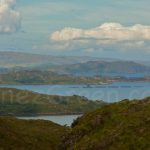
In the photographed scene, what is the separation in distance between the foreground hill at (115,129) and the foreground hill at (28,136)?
6154mm

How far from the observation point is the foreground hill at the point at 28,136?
2611 inches

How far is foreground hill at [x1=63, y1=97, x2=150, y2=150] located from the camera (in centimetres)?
4921

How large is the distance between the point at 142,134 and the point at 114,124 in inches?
326

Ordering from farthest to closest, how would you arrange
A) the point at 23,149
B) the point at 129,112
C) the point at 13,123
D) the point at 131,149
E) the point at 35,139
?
the point at 13,123, the point at 35,139, the point at 23,149, the point at 129,112, the point at 131,149

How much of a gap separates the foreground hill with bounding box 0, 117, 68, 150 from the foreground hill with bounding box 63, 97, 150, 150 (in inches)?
242

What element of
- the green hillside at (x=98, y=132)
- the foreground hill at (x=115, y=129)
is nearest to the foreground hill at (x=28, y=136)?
→ the green hillside at (x=98, y=132)

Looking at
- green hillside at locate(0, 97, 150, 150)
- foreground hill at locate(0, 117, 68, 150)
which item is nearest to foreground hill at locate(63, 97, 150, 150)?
green hillside at locate(0, 97, 150, 150)

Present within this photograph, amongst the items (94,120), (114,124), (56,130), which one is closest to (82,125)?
(94,120)

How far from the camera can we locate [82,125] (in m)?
62.5

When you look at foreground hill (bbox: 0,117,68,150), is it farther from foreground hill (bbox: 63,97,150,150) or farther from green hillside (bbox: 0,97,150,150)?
foreground hill (bbox: 63,97,150,150)

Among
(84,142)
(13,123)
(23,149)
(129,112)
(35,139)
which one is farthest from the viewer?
(13,123)

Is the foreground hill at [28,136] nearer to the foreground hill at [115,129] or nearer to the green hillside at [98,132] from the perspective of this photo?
the green hillside at [98,132]

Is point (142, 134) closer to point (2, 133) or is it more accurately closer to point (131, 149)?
point (131, 149)

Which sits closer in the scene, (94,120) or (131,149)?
(131,149)
